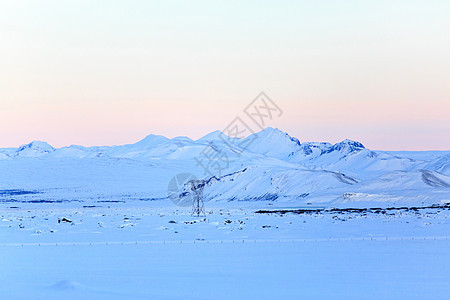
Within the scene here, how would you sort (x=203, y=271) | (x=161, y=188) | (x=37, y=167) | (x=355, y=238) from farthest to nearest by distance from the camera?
1. (x=37, y=167)
2. (x=161, y=188)
3. (x=355, y=238)
4. (x=203, y=271)

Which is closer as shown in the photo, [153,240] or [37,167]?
[153,240]

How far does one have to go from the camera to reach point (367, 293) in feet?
38.8

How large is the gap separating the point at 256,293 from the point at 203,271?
10.4 ft

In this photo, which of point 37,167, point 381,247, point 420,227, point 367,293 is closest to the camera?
point 367,293

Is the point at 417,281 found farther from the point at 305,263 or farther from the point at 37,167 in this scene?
the point at 37,167

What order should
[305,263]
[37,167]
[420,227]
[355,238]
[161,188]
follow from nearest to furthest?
1. [305,263]
2. [355,238]
3. [420,227]
4. [161,188]
5. [37,167]

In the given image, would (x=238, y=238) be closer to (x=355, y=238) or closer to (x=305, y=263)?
(x=355, y=238)

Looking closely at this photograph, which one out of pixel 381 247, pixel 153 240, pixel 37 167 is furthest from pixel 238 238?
pixel 37 167

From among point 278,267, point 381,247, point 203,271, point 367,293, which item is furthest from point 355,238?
point 367,293

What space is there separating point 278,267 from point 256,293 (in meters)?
3.63

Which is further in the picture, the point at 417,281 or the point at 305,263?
the point at 305,263

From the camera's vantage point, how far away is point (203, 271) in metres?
15.0

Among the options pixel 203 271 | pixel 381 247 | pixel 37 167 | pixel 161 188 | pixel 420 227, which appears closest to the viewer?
pixel 203 271

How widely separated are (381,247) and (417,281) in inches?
260
